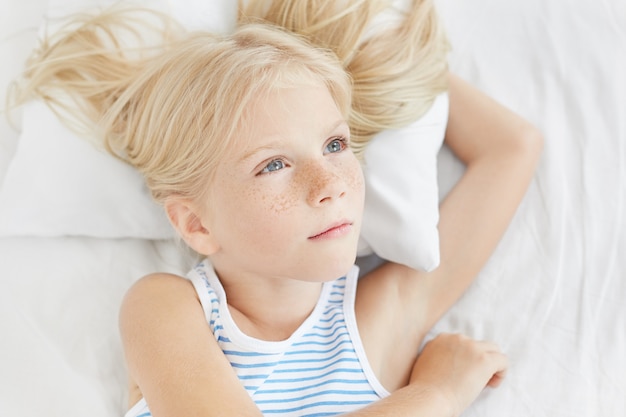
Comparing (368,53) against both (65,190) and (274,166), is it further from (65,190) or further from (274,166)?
(65,190)

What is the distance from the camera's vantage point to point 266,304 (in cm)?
126

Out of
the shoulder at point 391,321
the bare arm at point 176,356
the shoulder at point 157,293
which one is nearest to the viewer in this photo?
the bare arm at point 176,356

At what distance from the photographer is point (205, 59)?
3.88ft

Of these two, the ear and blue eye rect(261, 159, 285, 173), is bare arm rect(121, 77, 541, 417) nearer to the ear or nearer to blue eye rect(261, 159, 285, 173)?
the ear

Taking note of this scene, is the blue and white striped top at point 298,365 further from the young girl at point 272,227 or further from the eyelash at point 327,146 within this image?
the eyelash at point 327,146

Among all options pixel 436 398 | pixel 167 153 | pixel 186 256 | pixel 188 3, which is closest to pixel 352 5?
pixel 188 3

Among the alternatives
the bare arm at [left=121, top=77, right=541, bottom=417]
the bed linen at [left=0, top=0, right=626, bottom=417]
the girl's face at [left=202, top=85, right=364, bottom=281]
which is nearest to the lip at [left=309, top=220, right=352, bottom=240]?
the girl's face at [left=202, top=85, right=364, bottom=281]

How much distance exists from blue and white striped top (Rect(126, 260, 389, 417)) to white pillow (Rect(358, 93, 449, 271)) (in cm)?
15

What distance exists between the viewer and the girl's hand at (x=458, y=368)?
4.11 ft

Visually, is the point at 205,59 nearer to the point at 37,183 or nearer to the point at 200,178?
the point at 200,178

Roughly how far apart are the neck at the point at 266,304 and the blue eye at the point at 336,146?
0.22 m

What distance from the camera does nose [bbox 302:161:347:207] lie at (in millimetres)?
1095

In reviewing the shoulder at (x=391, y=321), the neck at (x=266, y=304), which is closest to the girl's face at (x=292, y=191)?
the neck at (x=266, y=304)

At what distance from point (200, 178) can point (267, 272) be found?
0.55 ft
